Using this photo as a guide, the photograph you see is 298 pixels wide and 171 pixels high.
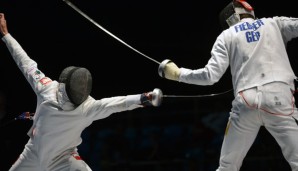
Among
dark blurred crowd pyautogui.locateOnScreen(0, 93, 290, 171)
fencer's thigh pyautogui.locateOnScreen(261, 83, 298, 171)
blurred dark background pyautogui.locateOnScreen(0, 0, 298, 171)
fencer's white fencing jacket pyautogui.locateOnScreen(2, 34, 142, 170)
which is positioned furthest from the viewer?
blurred dark background pyautogui.locateOnScreen(0, 0, 298, 171)

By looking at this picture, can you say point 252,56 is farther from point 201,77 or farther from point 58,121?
point 58,121

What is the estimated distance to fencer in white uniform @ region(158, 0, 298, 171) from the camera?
9.77 ft

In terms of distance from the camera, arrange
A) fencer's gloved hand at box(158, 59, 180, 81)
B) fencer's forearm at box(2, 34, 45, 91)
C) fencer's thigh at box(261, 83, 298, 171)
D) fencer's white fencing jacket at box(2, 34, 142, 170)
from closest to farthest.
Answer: fencer's thigh at box(261, 83, 298, 171) → fencer's gloved hand at box(158, 59, 180, 81) → fencer's white fencing jacket at box(2, 34, 142, 170) → fencer's forearm at box(2, 34, 45, 91)

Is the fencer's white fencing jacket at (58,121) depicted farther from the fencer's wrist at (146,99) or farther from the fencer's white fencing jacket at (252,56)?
the fencer's white fencing jacket at (252,56)

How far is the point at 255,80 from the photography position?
10.0 feet

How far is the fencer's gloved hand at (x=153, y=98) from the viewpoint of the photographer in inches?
132

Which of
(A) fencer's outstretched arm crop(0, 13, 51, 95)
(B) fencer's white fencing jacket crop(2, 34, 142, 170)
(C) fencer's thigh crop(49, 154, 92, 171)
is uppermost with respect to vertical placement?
(A) fencer's outstretched arm crop(0, 13, 51, 95)

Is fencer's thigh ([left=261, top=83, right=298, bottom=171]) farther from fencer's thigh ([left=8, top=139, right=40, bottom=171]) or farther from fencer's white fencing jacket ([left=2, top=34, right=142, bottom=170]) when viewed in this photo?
fencer's thigh ([left=8, top=139, right=40, bottom=171])

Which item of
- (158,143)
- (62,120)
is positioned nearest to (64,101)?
(62,120)

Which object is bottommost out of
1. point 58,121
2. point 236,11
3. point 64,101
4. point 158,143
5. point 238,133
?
point 158,143

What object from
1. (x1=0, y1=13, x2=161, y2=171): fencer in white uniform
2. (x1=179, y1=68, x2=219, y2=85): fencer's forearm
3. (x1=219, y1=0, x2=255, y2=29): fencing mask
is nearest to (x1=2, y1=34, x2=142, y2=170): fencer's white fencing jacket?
(x1=0, y1=13, x2=161, y2=171): fencer in white uniform

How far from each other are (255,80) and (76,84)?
1.29m

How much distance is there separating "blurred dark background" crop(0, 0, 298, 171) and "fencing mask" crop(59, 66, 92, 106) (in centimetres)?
221

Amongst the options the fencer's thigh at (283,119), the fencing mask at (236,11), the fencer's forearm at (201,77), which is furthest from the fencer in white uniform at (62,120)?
the fencer's thigh at (283,119)
